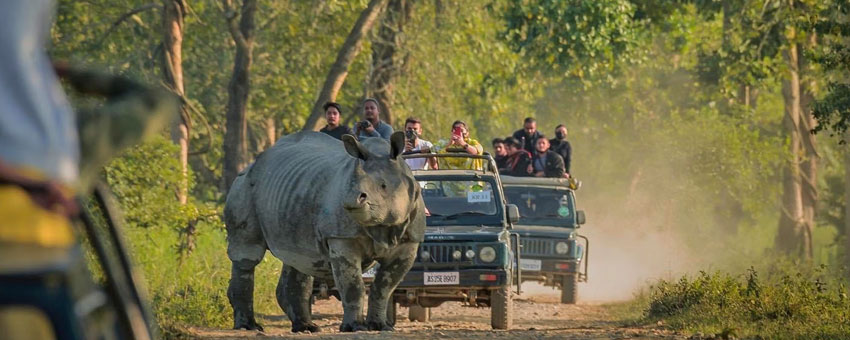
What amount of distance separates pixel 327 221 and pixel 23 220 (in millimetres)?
11551

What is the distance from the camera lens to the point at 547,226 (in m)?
24.2

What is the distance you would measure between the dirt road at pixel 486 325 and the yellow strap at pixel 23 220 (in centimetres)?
1036

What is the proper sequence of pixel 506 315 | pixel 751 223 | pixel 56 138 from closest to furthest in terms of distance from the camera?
pixel 56 138
pixel 506 315
pixel 751 223

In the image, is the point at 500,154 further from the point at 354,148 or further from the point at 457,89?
the point at 354,148

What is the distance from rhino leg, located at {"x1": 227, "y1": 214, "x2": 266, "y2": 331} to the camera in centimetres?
1509

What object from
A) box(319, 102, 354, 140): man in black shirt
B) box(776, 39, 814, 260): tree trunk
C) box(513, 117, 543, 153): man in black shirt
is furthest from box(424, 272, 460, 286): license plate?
box(776, 39, 814, 260): tree trunk

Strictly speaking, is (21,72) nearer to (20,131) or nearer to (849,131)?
(20,131)

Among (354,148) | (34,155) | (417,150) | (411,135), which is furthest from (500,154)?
(34,155)

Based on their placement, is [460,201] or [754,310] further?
[460,201]

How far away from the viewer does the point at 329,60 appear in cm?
3209

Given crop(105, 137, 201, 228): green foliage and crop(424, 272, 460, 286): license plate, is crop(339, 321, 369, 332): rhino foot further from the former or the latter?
crop(105, 137, 201, 228): green foliage

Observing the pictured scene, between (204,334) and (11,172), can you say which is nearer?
(11,172)

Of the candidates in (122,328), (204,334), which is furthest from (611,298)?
(122,328)

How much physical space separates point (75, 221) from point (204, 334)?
11.0m
